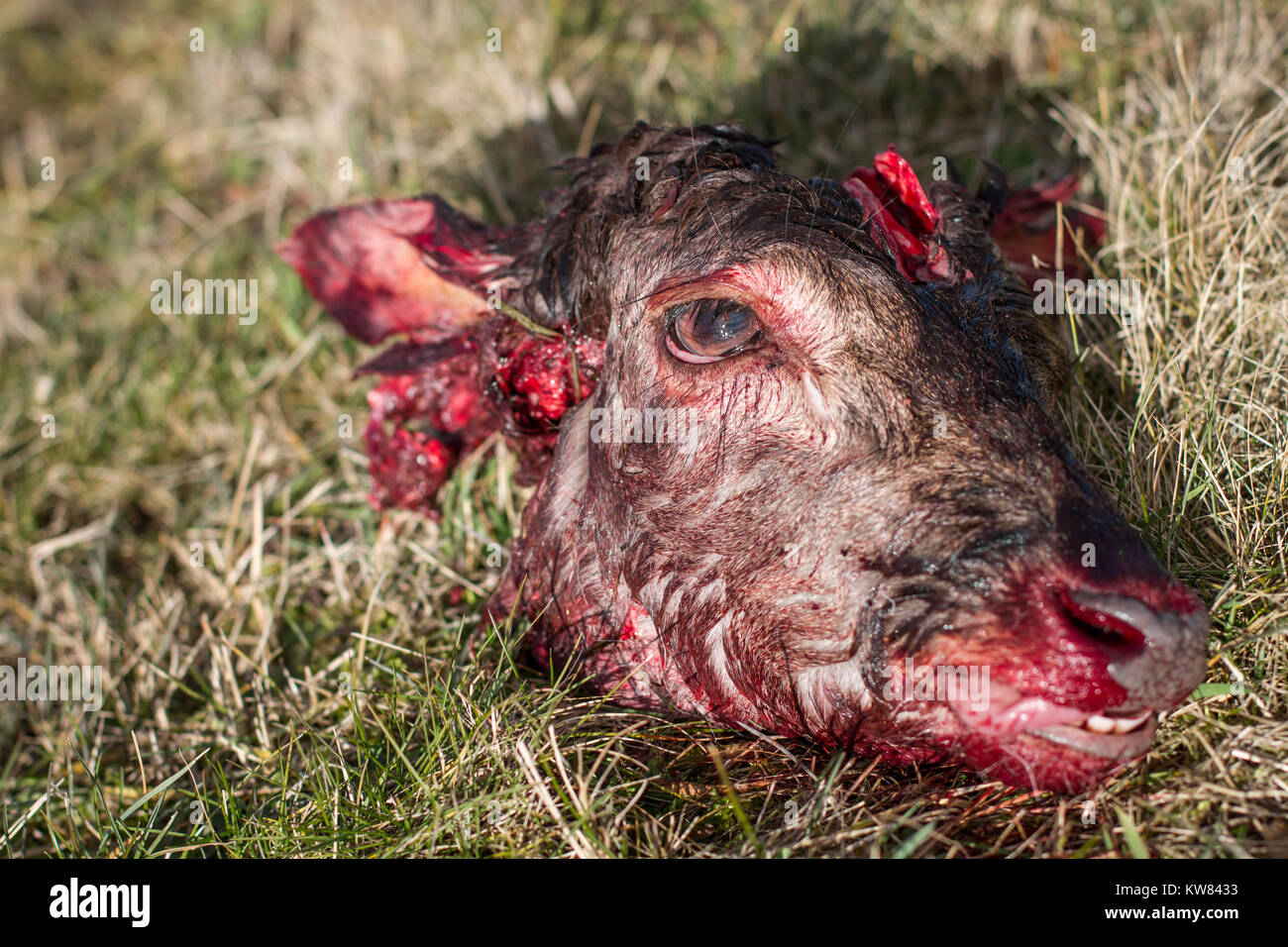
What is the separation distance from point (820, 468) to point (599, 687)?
1.07 metres

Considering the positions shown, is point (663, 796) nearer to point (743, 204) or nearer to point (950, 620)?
point (950, 620)

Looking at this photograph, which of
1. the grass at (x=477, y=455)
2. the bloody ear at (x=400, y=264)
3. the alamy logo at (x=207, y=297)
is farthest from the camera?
the alamy logo at (x=207, y=297)

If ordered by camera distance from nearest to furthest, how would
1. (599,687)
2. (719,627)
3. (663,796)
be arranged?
(719,627)
(663,796)
(599,687)

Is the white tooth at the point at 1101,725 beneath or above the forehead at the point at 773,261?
beneath

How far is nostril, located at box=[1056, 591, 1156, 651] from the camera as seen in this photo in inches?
86.6

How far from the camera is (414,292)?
156 inches

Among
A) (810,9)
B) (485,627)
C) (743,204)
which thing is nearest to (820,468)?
(743,204)

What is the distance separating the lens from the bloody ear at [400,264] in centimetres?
372

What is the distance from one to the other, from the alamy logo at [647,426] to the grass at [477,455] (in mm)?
785

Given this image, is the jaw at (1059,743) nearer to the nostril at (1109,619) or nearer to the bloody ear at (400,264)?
the nostril at (1109,619)

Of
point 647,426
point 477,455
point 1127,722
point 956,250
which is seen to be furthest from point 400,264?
point 1127,722
